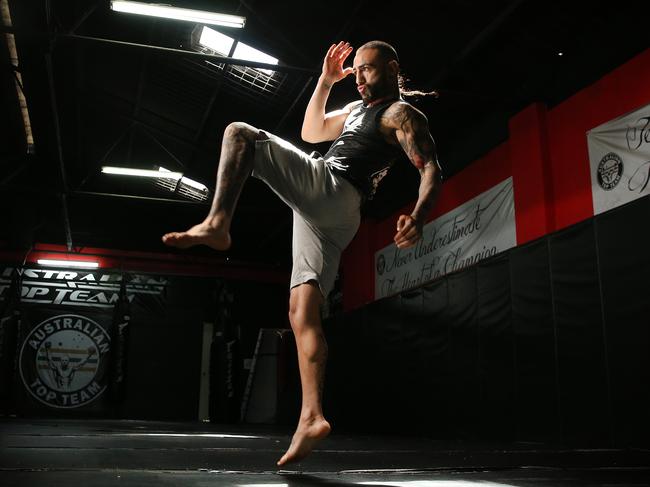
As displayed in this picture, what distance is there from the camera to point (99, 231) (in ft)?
34.5

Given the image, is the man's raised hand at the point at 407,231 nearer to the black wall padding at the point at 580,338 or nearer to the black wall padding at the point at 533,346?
the black wall padding at the point at 533,346

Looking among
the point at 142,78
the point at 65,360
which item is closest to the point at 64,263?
the point at 65,360

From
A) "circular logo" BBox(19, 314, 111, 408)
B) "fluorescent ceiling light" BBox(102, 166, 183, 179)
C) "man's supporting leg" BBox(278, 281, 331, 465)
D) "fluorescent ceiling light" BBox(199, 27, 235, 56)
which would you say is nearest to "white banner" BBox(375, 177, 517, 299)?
"fluorescent ceiling light" BBox(199, 27, 235, 56)

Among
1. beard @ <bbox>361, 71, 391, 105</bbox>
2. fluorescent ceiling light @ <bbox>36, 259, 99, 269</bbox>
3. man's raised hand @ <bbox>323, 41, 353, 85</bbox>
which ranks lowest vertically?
beard @ <bbox>361, 71, 391, 105</bbox>

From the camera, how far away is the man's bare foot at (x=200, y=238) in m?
1.55

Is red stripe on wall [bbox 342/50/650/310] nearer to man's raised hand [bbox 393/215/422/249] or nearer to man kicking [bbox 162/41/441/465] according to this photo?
man kicking [bbox 162/41/441/465]

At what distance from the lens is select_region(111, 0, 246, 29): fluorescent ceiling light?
491 centimetres

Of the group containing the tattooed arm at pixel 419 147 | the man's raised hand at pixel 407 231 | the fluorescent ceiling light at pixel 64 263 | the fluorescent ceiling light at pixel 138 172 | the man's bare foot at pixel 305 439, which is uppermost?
the fluorescent ceiling light at pixel 138 172

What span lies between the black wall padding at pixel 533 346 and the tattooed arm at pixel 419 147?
217 centimetres

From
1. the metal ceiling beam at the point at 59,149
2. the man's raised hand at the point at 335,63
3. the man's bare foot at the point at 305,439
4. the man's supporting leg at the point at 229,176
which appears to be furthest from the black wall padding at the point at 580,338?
the metal ceiling beam at the point at 59,149

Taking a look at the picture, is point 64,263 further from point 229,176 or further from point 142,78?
point 229,176

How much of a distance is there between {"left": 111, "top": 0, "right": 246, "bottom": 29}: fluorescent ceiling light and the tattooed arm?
11.4 feet

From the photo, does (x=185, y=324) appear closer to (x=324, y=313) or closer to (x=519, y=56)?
(x=324, y=313)

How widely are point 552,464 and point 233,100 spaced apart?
559 cm
